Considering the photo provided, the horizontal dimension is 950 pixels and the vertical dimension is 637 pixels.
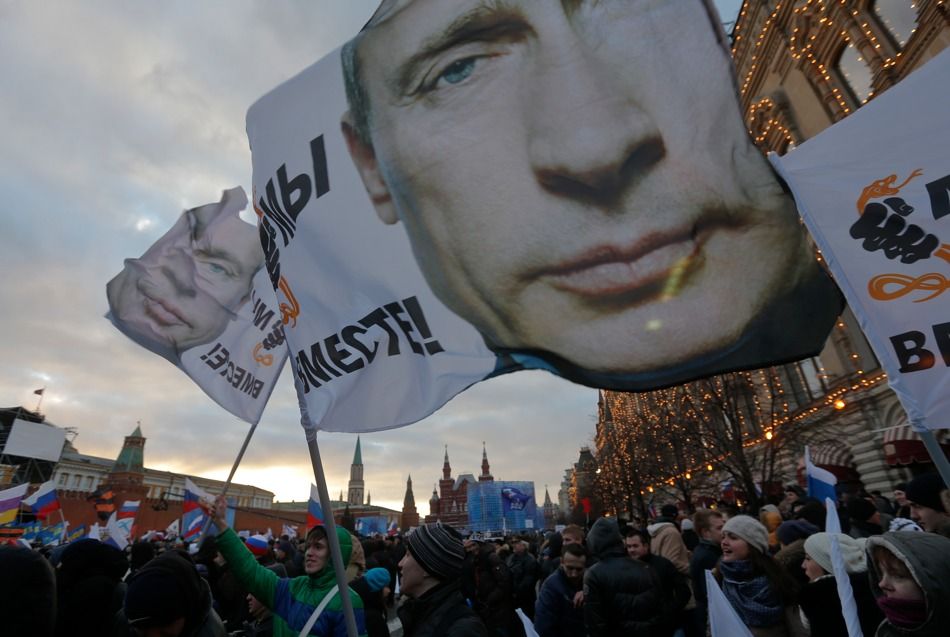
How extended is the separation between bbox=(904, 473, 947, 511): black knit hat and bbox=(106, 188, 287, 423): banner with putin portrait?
5.74 m

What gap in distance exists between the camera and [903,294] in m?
2.51

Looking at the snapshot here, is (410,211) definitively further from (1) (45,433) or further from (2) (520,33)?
(1) (45,433)

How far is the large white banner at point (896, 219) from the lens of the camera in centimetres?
241

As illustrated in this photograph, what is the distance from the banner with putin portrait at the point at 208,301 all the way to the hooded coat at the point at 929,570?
4497mm

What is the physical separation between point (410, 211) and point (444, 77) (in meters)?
0.88

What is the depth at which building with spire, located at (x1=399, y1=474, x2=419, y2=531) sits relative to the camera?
125m

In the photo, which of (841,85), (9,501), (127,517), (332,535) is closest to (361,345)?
(332,535)

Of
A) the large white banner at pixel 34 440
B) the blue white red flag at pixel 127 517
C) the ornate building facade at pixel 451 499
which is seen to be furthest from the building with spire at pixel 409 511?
the blue white red flag at pixel 127 517

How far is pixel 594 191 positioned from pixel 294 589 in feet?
11.1

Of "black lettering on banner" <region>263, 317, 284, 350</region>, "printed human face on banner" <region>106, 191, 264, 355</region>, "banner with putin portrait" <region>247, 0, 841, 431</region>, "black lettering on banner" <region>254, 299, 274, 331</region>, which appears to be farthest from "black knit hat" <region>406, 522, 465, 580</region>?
"printed human face on banner" <region>106, 191, 264, 355</region>

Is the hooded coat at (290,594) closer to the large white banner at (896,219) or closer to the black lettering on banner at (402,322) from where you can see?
the black lettering on banner at (402,322)

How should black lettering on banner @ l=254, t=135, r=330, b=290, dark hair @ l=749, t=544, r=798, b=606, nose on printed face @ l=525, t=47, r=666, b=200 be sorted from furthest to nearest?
dark hair @ l=749, t=544, r=798, b=606 < black lettering on banner @ l=254, t=135, r=330, b=290 < nose on printed face @ l=525, t=47, r=666, b=200

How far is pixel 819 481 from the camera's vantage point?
6.62 m

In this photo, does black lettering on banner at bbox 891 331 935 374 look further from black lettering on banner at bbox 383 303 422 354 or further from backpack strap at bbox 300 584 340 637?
backpack strap at bbox 300 584 340 637
